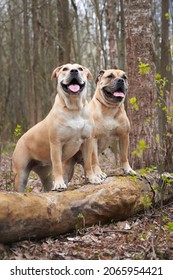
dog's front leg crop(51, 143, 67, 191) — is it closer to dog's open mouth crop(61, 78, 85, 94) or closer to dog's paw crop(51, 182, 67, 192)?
dog's paw crop(51, 182, 67, 192)

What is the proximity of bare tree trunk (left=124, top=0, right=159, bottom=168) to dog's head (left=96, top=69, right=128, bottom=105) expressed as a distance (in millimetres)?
832

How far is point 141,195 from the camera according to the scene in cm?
504

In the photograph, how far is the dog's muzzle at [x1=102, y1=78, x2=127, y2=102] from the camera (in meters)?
5.30

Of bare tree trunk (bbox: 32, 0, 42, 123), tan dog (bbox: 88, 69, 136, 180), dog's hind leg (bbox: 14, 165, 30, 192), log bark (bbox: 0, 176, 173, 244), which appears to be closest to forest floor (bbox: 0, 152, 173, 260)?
log bark (bbox: 0, 176, 173, 244)

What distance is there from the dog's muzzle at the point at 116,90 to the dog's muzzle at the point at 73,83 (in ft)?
1.77

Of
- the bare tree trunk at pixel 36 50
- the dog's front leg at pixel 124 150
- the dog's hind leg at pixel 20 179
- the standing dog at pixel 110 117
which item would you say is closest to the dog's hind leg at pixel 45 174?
the dog's hind leg at pixel 20 179

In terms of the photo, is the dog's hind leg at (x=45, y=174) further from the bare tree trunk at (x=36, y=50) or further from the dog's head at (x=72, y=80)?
the bare tree trunk at (x=36, y=50)

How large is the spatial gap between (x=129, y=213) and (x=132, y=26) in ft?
9.98

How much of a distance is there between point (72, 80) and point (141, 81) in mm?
1684

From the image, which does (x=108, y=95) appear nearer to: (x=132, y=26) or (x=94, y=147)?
(x=94, y=147)

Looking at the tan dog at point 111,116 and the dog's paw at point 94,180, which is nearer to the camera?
the dog's paw at point 94,180

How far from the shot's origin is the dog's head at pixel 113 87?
17.5 feet
